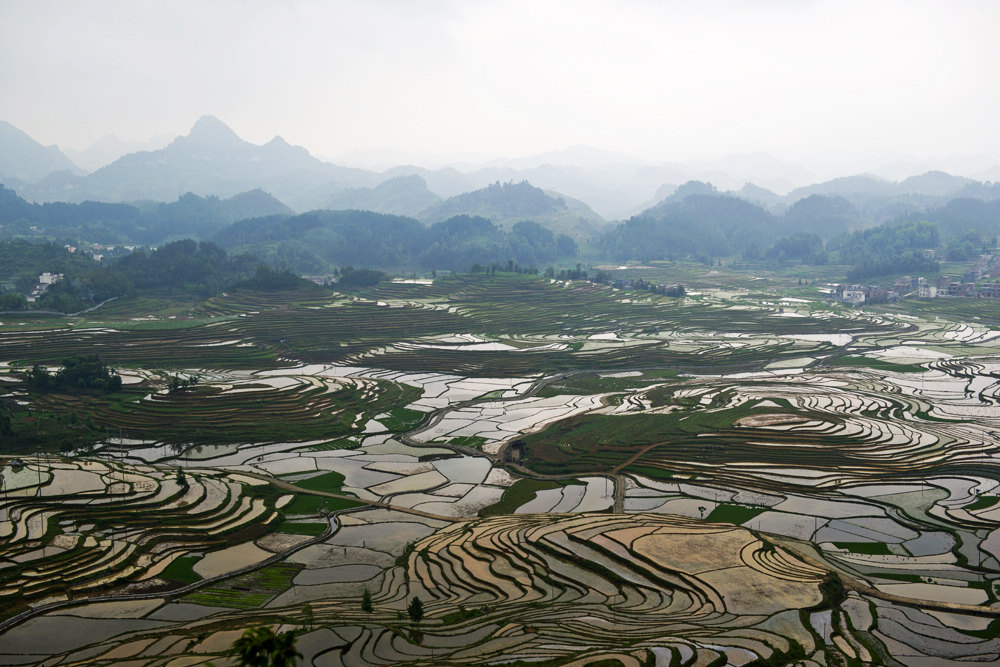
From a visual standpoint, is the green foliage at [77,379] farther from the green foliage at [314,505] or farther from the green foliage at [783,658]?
the green foliage at [783,658]

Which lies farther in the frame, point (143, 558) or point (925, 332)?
point (925, 332)

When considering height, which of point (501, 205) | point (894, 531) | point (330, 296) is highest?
point (501, 205)

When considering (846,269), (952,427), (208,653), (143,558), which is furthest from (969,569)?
(846,269)

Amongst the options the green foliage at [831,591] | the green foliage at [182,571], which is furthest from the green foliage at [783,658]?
the green foliage at [182,571]

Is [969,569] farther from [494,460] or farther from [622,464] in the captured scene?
[494,460]

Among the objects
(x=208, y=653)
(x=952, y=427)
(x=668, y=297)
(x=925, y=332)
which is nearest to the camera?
(x=208, y=653)

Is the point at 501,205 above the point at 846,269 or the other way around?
above
